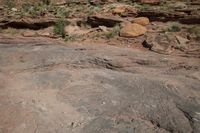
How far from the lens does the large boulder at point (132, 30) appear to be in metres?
9.03

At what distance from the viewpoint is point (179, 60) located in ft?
20.6

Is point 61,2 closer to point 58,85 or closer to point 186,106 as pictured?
point 58,85

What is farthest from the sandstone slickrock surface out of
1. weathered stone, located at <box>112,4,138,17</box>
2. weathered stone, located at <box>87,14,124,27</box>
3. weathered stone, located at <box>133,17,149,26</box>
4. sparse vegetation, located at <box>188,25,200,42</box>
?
weathered stone, located at <box>112,4,138,17</box>

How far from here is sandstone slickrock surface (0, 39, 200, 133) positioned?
419cm

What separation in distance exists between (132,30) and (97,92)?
4509 millimetres

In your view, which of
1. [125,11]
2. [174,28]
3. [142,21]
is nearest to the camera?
[174,28]

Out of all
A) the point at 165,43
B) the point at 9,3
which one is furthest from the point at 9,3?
the point at 165,43

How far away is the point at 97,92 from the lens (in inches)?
198

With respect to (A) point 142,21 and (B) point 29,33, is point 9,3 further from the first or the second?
(A) point 142,21

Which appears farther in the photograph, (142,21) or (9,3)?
(9,3)

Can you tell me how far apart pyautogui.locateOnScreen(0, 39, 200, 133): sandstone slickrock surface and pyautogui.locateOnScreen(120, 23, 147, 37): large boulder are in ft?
7.48

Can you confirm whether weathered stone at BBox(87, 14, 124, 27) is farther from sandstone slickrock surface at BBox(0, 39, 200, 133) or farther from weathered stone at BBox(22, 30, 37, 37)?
sandstone slickrock surface at BBox(0, 39, 200, 133)

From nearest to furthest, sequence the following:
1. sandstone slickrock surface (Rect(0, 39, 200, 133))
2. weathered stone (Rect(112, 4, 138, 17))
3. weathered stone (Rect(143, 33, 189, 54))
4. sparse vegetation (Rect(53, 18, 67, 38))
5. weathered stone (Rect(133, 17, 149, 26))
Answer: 1. sandstone slickrock surface (Rect(0, 39, 200, 133))
2. weathered stone (Rect(143, 33, 189, 54))
3. weathered stone (Rect(133, 17, 149, 26))
4. sparse vegetation (Rect(53, 18, 67, 38))
5. weathered stone (Rect(112, 4, 138, 17))

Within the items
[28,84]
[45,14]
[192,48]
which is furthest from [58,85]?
[45,14]
